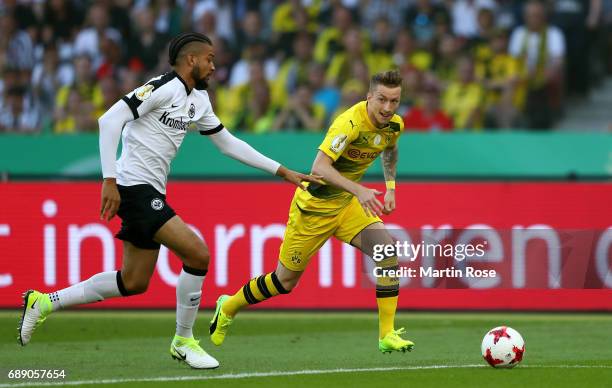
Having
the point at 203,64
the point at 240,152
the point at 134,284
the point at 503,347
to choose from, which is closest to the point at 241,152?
the point at 240,152

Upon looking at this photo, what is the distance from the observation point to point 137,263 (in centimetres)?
875

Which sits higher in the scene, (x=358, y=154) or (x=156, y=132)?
(x=156, y=132)

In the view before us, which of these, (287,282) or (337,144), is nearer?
(337,144)

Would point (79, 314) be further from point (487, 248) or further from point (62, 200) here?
point (487, 248)

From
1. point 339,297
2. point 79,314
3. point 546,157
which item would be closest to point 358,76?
point 546,157

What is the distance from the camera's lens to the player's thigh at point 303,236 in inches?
371

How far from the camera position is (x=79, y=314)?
1294cm

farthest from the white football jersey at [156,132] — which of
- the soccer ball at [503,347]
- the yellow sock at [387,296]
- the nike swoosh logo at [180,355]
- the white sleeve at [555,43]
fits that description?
the white sleeve at [555,43]

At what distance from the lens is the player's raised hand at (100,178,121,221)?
27.1 feet

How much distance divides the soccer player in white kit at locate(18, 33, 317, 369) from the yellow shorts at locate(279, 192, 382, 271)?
67 centimetres

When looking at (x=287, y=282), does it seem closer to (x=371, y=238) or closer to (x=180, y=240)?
(x=371, y=238)

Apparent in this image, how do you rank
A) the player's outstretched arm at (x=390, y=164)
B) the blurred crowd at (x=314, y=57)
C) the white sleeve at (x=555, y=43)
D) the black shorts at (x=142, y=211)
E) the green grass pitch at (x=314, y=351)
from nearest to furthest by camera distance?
the green grass pitch at (x=314, y=351) < the black shorts at (x=142, y=211) < the player's outstretched arm at (x=390, y=164) < the blurred crowd at (x=314, y=57) < the white sleeve at (x=555, y=43)

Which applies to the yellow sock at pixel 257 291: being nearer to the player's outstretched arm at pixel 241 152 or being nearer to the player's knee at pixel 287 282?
the player's knee at pixel 287 282

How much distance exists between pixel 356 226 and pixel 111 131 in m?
2.10
